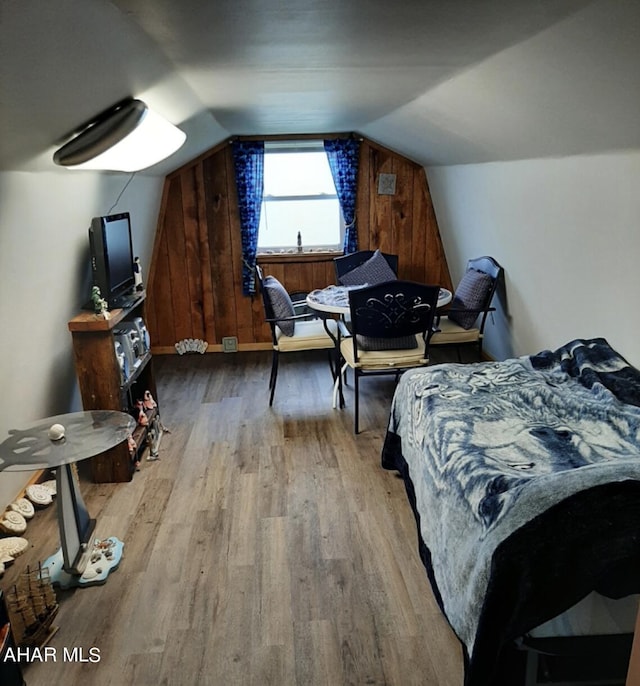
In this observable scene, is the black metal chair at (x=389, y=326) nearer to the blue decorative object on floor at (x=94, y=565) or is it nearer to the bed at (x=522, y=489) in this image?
the bed at (x=522, y=489)

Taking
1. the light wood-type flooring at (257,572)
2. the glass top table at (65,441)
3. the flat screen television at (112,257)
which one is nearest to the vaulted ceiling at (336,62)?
the flat screen television at (112,257)

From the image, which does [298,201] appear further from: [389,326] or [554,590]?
[554,590]

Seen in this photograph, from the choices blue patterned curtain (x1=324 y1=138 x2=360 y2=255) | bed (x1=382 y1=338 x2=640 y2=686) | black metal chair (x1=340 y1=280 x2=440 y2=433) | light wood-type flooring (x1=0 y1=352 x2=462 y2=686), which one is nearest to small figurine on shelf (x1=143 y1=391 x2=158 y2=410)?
light wood-type flooring (x1=0 y1=352 x2=462 y2=686)

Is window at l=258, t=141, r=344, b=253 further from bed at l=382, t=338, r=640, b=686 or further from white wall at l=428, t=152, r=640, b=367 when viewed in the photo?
bed at l=382, t=338, r=640, b=686

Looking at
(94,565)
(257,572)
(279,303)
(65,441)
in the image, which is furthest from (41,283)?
(257,572)

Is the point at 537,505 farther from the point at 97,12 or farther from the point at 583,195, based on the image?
the point at 583,195

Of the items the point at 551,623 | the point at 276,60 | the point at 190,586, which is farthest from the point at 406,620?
the point at 276,60

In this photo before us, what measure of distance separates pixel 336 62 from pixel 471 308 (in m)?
2.44

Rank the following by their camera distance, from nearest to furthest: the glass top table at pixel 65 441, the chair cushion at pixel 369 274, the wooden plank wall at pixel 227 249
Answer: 1. the glass top table at pixel 65 441
2. the chair cushion at pixel 369 274
3. the wooden plank wall at pixel 227 249

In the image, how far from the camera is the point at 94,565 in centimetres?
251

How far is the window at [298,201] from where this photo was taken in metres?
5.30

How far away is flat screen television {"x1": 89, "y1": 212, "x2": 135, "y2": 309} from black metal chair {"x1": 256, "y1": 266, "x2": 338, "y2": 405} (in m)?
0.90

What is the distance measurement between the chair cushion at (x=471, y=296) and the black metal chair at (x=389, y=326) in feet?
1.81

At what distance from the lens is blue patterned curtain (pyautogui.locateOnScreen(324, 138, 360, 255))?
204 inches
